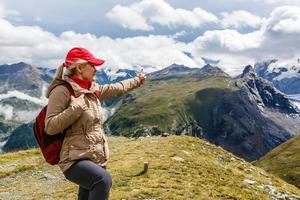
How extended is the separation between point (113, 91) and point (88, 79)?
1422 millimetres

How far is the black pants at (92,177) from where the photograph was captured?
10.1 meters

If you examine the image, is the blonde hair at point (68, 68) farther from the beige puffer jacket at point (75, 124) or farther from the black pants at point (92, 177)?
the black pants at point (92, 177)

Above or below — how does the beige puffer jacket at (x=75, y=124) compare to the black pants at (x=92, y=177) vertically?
above

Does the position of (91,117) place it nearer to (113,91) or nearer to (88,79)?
(88,79)

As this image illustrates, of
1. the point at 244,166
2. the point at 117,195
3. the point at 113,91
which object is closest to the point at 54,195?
the point at 117,195

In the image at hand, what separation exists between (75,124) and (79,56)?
1.61 metres

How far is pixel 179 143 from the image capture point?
3616 centimetres

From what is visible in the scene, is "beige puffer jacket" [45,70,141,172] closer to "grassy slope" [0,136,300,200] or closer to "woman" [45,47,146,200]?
"woman" [45,47,146,200]

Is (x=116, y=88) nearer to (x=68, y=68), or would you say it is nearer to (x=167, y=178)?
(x=68, y=68)

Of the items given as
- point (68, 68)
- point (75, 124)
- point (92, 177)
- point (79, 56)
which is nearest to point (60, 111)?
point (75, 124)

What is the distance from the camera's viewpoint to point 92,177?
10086mm

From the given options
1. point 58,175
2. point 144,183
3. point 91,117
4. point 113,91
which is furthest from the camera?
point 58,175

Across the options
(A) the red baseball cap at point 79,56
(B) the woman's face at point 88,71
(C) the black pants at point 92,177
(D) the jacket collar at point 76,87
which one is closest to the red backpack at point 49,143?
(C) the black pants at point 92,177

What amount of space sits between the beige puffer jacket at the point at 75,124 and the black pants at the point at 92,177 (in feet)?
0.56
